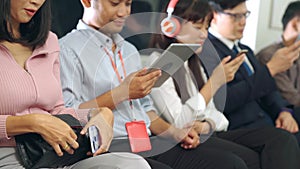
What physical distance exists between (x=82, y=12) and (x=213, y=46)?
1.89 feet

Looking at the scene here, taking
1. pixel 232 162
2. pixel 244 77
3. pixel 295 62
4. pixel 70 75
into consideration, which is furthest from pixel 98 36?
pixel 295 62

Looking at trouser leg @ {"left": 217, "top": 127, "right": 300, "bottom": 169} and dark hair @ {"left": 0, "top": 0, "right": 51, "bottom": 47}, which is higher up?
dark hair @ {"left": 0, "top": 0, "right": 51, "bottom": 47}

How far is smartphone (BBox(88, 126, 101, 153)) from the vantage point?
118 centimetres

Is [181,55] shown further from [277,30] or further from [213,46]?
[277,30]

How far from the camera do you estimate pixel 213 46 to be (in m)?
1.73

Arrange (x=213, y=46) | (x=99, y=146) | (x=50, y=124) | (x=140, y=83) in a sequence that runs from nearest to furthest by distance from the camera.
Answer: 1. (x=50, y=124)
2. (x=99, y=146)
3. (x=140, y=83)
4. (x=213, y=46)

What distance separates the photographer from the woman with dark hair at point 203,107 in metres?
1.49

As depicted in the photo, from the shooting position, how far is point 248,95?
5.82 feet

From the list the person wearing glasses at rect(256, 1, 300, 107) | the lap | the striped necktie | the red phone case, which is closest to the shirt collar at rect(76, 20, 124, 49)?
the red phone case

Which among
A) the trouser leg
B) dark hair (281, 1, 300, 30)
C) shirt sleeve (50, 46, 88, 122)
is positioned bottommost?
the trouser leg

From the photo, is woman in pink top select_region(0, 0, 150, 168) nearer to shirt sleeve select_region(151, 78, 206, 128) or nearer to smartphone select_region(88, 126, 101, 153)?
smartphone select_region(88, 126, 101, 153)

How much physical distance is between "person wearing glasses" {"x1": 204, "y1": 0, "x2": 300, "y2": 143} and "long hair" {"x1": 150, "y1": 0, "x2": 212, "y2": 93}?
0.26 feet

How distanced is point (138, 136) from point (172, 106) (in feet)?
0.63

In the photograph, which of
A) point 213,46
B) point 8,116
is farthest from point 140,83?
point 213,46
